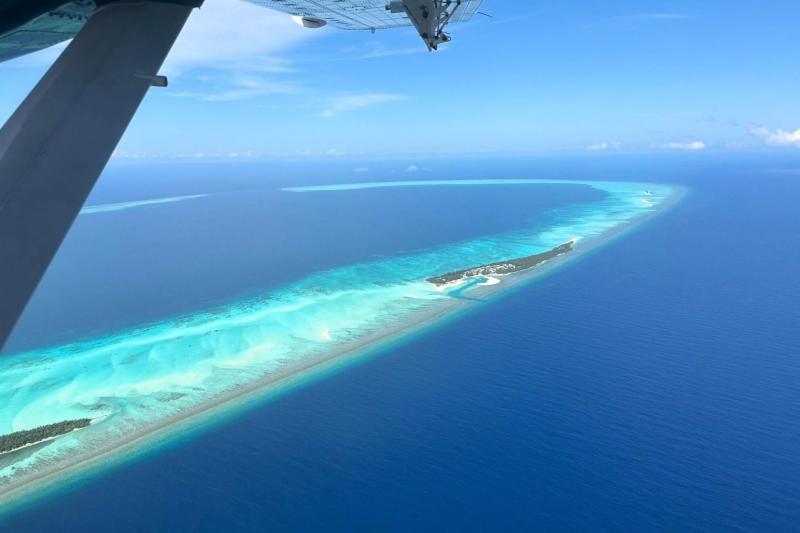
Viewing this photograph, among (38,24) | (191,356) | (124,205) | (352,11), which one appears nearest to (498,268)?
(191,356)

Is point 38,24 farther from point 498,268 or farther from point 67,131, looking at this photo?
point 498,268

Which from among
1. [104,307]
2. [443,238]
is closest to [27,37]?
[104,307]

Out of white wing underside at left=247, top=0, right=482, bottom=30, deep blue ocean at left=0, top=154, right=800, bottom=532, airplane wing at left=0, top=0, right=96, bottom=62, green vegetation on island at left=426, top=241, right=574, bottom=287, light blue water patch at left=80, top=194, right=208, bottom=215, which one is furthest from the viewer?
light blue water patch at left=80, top=194, right=208, bottom=215

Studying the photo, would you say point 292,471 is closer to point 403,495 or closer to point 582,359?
point 403,495

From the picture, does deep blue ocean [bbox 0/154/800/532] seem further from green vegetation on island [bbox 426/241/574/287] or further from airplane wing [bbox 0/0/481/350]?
airplane wing [bbox 0/0/481/350]

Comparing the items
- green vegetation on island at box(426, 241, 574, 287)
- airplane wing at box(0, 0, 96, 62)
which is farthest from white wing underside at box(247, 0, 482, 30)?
green vegetation on island at box(426, 241, 574, 287)

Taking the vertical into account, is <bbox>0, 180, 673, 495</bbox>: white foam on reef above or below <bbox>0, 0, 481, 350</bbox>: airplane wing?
below

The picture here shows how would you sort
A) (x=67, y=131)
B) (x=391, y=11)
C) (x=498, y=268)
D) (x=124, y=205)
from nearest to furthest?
(x=67, y=131) < (x=391, y=11) < (x=498, y=268) < (x=124, y=205)
